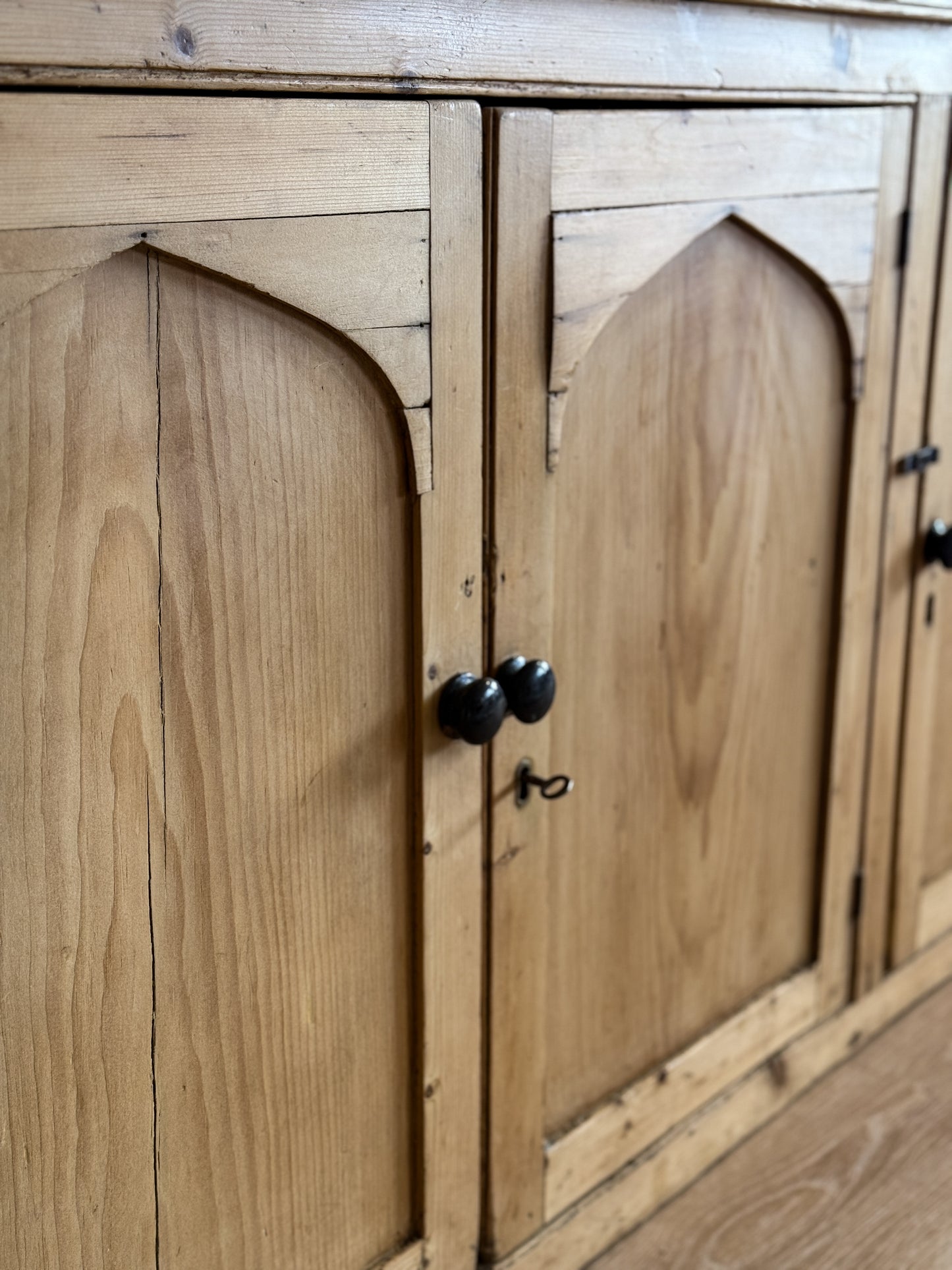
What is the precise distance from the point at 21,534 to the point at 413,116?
1.17ft

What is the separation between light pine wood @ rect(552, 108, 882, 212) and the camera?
3.26 ft

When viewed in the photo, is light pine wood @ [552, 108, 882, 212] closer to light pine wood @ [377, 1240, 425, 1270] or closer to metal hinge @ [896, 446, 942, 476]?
metal hinge @ [896, 446, 942, 476]

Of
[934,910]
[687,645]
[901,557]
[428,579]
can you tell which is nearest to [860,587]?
[901,557]

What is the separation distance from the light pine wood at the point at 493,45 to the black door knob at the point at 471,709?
1.28ft

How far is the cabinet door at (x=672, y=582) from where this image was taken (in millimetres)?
1033

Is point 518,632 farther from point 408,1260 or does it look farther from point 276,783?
point 408,1260

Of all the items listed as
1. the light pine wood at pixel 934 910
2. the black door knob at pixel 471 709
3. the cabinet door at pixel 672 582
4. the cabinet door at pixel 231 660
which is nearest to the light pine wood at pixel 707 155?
the cabinet door at pixel 672 582

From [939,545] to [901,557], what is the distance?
5 cm

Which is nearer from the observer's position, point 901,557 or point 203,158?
point 203,158

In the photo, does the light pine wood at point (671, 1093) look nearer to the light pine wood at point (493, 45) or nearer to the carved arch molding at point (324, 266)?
the carved arch molding at point (324, 266)

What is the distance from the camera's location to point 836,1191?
1.39 metres

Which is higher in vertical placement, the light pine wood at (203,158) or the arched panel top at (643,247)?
the light pine wood at (203,158)

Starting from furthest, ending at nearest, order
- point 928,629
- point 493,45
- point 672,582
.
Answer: point 928,629
point 672,582
point 493,45

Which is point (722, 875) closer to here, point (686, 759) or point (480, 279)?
point (686, 759)
